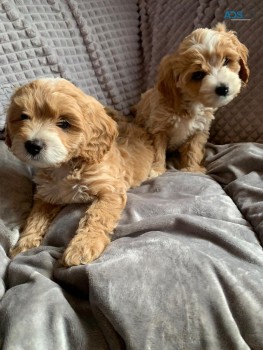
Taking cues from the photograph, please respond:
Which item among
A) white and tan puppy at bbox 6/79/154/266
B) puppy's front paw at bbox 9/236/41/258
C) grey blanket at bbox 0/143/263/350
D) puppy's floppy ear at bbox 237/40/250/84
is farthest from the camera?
puppy's floppy ear at bbox 237/40/250/84

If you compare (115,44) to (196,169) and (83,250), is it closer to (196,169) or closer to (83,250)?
(196,169)

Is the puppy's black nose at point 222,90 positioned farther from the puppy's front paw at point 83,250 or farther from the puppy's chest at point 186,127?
the puppy's front paw at point 83,250

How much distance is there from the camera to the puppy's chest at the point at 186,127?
82.6 inches

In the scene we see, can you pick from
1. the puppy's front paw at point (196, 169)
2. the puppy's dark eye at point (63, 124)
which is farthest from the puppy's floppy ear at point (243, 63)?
the puppy's dark eye at point (63, 124)

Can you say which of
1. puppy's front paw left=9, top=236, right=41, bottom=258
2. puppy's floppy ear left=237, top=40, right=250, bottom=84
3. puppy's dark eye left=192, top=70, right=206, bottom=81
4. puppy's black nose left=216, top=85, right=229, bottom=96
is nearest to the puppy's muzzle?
puppy's black nose left=216, top=85, right=229, bottom=96

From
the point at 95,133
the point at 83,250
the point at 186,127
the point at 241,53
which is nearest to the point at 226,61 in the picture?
the point at 241,53

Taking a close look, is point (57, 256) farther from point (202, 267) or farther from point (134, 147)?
point (134, 147)

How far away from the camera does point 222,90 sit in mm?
1827

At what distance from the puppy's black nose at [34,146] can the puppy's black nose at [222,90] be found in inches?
32.4

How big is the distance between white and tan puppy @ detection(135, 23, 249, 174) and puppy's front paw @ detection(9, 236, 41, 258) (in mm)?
712

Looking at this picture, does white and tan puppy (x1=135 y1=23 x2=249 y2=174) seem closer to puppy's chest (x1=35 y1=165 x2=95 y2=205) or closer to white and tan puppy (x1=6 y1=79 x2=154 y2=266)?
white and tan puppy (x1=6 y1=79 x2=154 y2=266)

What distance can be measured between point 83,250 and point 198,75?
0.98 metres

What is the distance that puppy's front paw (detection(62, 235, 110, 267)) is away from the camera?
1.41 metres

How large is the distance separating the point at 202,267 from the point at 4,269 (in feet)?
2.34
